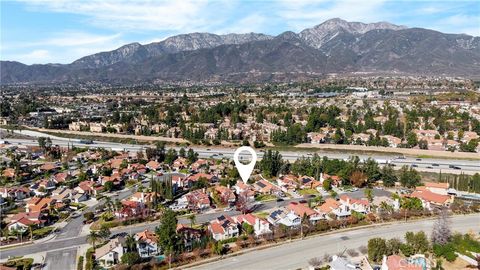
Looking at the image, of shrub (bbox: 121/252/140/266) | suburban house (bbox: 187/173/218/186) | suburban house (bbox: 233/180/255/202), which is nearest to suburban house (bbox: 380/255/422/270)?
shrub (bbox: 121/252/140/266)

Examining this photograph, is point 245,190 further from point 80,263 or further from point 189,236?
point 80,263

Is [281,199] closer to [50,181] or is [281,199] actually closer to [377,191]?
[377,191]

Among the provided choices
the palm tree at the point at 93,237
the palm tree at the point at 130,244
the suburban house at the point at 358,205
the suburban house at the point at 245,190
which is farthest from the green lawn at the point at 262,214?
the palm tree at the point at 93,237

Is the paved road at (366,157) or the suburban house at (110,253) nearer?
the suburban house at (110,253)

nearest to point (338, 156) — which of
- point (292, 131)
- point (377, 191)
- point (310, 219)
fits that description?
point (292, 131)

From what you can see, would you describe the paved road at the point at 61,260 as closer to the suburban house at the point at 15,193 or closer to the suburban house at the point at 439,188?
the suburban house at the point at 15,193

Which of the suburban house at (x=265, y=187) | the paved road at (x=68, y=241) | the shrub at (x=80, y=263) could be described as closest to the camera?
the shrub at (x=80, y=263)

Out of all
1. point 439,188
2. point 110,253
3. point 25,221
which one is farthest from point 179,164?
point 439,188
